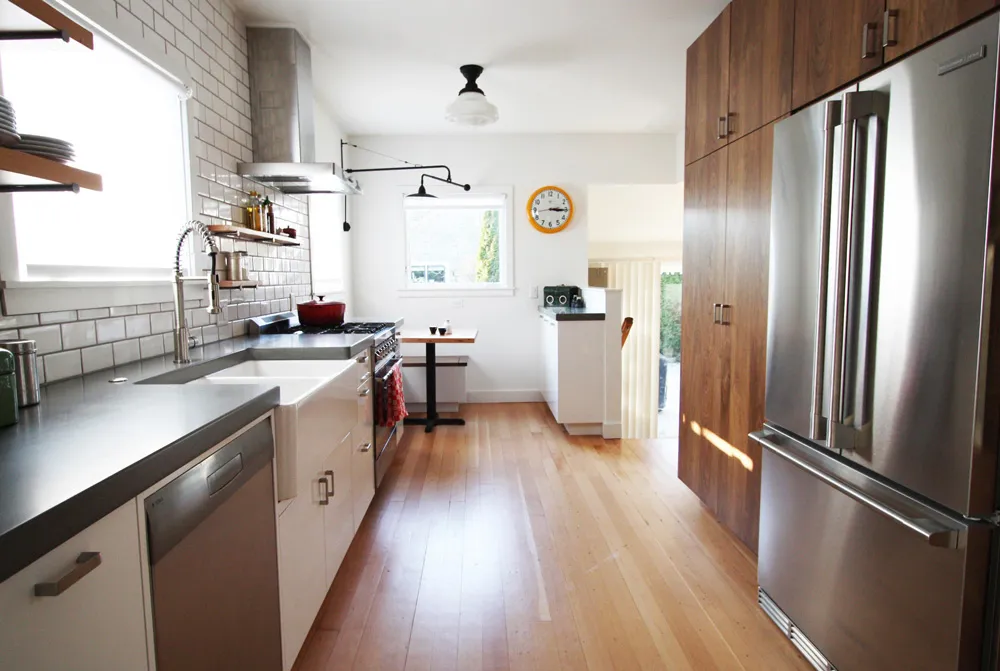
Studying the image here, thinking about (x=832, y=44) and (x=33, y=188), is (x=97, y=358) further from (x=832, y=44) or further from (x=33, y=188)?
(x=832, y=44)

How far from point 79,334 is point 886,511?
2361 millimetres

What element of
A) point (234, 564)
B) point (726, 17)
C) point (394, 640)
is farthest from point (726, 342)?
point (234, 564)

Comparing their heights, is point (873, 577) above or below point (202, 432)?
below

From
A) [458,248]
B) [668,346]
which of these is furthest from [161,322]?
[668,346]

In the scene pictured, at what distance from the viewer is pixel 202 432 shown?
109 cm

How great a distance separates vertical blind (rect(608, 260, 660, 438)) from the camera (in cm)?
614

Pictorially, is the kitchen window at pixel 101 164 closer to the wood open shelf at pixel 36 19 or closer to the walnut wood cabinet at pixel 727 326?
the wood open shelf at pixel 36 19

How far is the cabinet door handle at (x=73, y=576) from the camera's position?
686mm

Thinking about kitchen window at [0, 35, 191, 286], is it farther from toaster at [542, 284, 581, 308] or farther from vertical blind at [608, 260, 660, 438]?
vertical blind at [608, 260, 660, 438]

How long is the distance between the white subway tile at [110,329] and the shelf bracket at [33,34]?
88cm

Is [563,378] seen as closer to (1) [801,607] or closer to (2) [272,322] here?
(2) [272,322]

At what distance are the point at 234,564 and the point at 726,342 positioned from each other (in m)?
2.07

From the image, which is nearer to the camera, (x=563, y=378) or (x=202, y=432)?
(x=202, y=432)

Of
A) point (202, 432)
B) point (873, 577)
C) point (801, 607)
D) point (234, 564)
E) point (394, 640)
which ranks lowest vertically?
point (394, 640)
